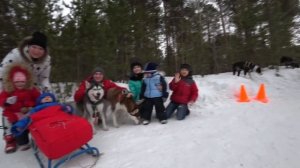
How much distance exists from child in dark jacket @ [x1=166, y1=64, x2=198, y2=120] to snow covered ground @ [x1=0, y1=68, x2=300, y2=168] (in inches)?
11.0

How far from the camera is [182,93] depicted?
5.94m

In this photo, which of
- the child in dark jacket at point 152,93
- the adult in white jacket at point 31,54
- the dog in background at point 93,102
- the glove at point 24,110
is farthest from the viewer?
the child in dark jacket at point 152,93

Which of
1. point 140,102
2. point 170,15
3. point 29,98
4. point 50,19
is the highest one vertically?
point 170,15

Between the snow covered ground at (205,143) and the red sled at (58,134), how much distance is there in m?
0.31

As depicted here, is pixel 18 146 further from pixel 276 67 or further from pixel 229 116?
pixel 276 67

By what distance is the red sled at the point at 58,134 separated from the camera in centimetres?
335

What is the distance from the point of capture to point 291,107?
682 centimetres

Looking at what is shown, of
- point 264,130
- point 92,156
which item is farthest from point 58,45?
point 264,130

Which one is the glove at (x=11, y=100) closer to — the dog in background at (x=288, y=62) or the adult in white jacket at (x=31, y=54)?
the adult in white jacket at (x=31, y=54)

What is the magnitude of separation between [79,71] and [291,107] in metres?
6.07

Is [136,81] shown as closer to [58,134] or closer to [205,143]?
[205,143]

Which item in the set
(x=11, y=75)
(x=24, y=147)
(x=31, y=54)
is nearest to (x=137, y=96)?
(x=31, y=54)

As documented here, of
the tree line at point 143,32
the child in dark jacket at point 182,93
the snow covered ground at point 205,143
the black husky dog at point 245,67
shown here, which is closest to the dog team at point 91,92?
the child in dark jacket at point 182,93

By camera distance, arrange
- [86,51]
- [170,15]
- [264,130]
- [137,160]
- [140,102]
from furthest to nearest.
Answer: [170,15]
[86,51]
[140,102]
[264,130]
[137,160]
